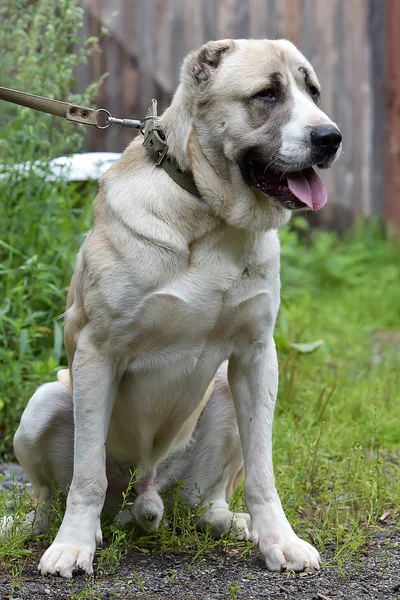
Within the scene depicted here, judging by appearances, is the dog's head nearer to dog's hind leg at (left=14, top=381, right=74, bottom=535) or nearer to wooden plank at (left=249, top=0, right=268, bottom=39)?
dog's hind leg at (left=14, top=381, right=74, bottom=535)

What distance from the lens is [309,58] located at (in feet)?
25.3

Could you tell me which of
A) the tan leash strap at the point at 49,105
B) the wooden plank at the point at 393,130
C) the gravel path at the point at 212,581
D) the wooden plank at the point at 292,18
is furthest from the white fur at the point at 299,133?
the wooden plank at the point at 393,130

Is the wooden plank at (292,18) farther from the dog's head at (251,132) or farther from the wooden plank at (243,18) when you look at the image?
the dog's head at (251,132)

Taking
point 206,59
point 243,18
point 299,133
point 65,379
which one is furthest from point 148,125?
point 243,18

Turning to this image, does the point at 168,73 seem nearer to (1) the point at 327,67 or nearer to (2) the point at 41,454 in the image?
(1) the point at 327,67

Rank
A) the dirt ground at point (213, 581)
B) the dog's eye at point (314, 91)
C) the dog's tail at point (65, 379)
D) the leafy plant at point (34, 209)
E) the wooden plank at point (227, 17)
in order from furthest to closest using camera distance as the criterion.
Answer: the wooden plank at point (227, 17), the leafy plant at point (34, 209), the dog's tail at point (65, 379), the dog's eye at point (314, 91), the dirt ground at point (213, 581)

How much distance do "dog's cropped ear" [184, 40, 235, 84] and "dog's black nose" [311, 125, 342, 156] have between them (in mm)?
396

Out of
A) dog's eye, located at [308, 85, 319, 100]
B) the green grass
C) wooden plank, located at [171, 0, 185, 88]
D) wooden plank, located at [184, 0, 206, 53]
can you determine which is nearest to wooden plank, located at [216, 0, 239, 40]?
wooden plank, located at [184, 0, 206, 53]

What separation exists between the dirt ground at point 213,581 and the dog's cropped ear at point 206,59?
4.81 ft

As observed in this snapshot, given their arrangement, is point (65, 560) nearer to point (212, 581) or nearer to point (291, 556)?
point (212, 581)

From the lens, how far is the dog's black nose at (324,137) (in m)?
2.73

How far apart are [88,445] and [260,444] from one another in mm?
544

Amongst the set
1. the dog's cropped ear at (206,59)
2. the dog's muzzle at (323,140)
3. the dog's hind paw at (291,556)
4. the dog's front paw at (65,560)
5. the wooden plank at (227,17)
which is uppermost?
the wooden plank at (227,17)

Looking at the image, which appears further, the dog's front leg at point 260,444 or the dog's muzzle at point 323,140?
the dog's front leg at point 260,444
